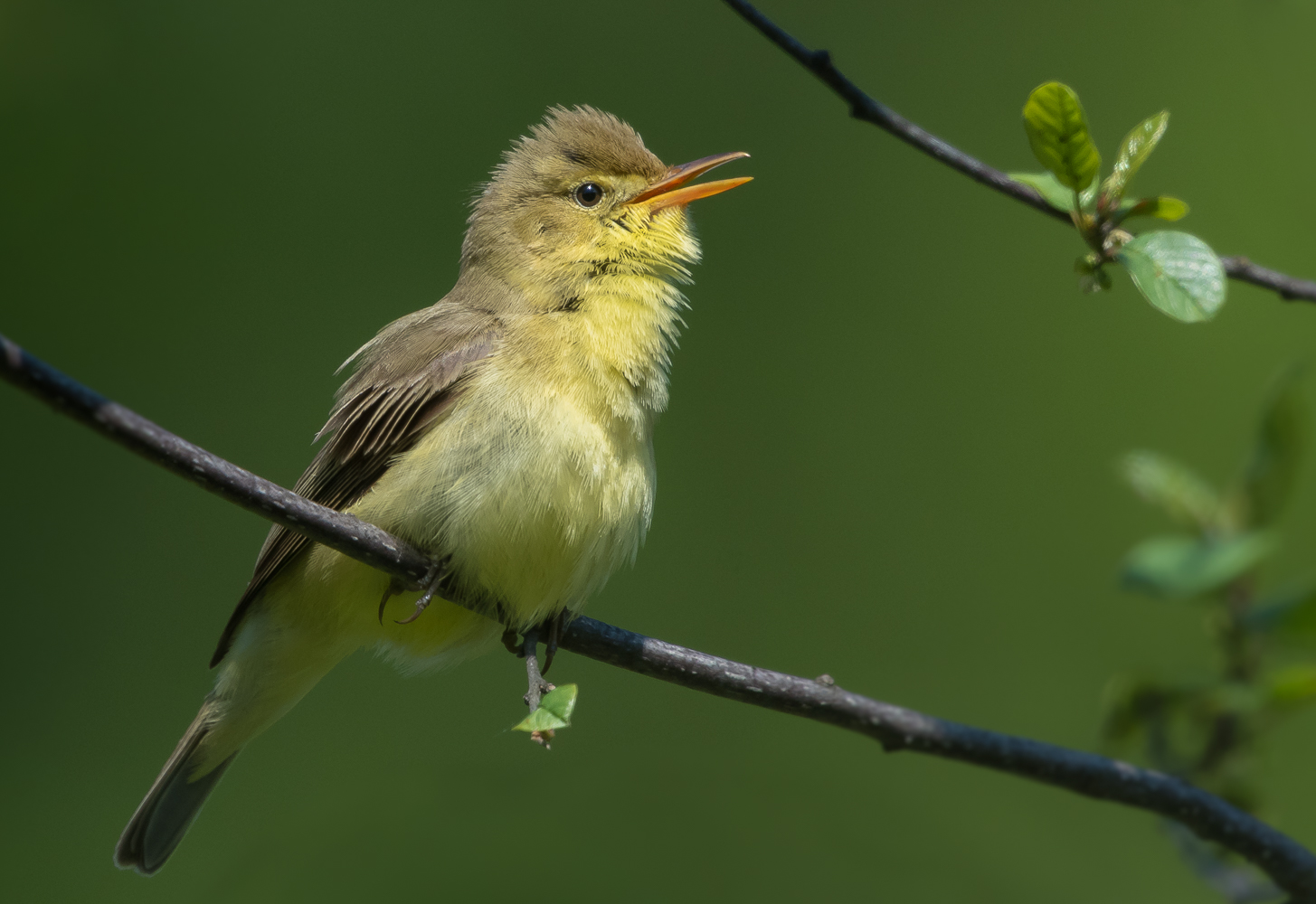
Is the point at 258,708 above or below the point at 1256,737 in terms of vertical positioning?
below

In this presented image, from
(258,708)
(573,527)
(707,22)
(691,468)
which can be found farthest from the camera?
(707,22)

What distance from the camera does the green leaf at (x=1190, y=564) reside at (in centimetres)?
166

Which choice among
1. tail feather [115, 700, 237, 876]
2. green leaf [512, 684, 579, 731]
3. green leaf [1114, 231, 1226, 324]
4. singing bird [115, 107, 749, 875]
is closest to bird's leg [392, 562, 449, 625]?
singing bird [115, 107, 749, 875]

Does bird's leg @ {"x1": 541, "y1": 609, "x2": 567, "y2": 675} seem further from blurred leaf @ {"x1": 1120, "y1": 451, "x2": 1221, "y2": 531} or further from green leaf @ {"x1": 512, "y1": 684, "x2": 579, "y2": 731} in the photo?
blurred leaf @ {"x1": 1120, "y1": 451, "x2": 1221, "y2": 531}

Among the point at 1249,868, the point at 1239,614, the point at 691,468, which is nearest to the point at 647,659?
the point at 1239,614

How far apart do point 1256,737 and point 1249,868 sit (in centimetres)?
49

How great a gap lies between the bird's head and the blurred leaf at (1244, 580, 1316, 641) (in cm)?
188

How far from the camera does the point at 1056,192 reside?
85.8 inches

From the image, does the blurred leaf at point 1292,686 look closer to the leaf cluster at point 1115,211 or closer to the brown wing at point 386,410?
the leaf cluster at point 1115,211

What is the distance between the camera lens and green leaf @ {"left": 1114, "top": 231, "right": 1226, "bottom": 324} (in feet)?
6.28

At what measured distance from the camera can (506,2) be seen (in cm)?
652

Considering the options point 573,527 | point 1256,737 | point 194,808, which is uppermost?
point 1256,737

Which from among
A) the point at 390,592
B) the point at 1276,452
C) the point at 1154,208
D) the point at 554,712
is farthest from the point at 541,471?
the point at 1276,452

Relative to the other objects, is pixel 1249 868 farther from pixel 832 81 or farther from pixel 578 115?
pixel 578 115
